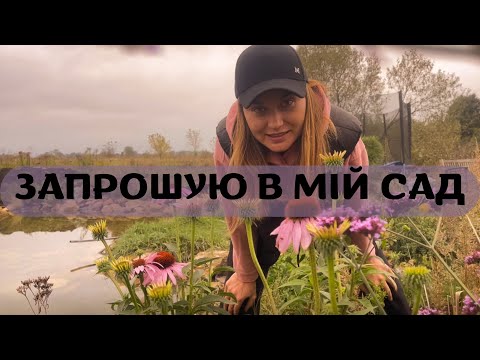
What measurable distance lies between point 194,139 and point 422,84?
0.77 meters

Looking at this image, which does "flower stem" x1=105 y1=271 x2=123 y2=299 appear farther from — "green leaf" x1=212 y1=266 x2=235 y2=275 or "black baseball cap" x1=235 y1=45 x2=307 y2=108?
"black baseball cap" x1=235 y1=45 x2=307 y2=108

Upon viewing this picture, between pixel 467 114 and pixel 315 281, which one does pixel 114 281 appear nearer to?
pixel 315 281

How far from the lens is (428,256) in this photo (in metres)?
1.37

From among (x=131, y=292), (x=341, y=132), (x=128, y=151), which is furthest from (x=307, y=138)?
(x=131, y=292)

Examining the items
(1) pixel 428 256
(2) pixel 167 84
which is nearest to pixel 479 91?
(1) pixel 428 256

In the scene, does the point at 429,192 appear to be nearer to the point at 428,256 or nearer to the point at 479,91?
the point at 428,256

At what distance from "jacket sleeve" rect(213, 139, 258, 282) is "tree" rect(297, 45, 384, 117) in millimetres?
393

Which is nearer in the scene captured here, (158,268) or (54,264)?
(158,268)

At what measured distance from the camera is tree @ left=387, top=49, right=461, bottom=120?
1418mm

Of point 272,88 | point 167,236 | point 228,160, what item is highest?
point 272,88

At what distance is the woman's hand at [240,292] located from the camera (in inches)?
57.5

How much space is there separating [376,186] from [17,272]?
1200 mm

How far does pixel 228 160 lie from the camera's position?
4.83ft

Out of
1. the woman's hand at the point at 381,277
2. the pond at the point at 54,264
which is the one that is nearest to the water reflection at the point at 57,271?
the pond at the point at 54,264
